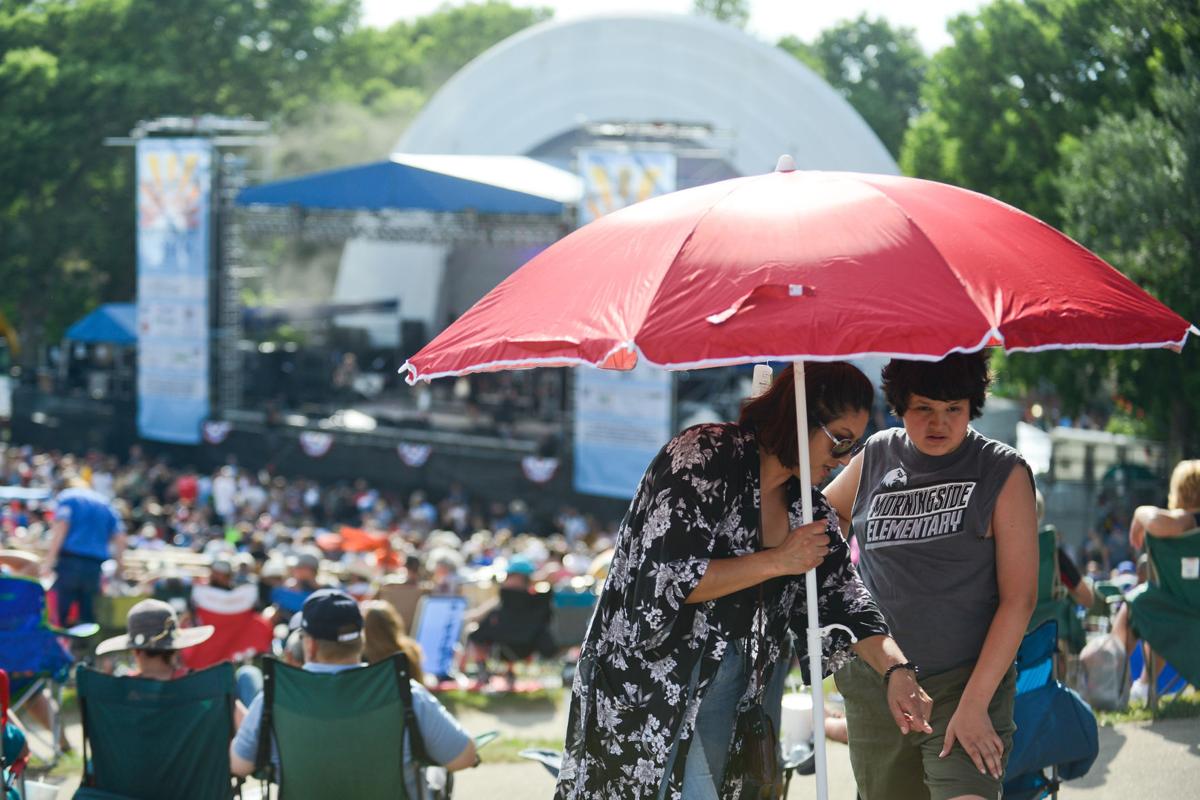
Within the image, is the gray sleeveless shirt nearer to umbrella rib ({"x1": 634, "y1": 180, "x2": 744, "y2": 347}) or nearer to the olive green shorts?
the olive green shorts

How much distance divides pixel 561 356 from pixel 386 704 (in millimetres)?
1790

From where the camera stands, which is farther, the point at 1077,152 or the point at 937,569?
the point at 1077,152

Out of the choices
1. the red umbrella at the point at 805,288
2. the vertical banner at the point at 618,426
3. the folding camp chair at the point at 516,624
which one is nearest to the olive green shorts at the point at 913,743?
the red umbrella at the point at 805,288

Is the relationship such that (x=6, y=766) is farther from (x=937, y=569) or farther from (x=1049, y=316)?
(x=1049, y=316)

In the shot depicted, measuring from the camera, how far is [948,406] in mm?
3041

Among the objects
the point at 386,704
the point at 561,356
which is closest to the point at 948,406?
the point at 561,356

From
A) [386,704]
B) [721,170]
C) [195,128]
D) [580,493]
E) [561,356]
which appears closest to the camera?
[561,356]

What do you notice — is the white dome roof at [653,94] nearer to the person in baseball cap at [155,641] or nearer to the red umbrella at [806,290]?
the person in baseball cap at [155,641]

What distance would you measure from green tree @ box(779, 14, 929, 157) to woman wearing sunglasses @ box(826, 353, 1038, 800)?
4609 centimetres

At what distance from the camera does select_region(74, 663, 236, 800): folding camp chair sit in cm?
419

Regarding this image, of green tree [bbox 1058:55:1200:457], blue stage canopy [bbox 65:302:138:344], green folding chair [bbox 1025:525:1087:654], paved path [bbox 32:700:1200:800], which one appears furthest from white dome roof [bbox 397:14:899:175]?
paved path [bbox 32:700:1200:800]

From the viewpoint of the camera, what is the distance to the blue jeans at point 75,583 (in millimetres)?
8148

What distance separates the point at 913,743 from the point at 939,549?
1.52ft

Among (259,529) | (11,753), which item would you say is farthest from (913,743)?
(259,529)
